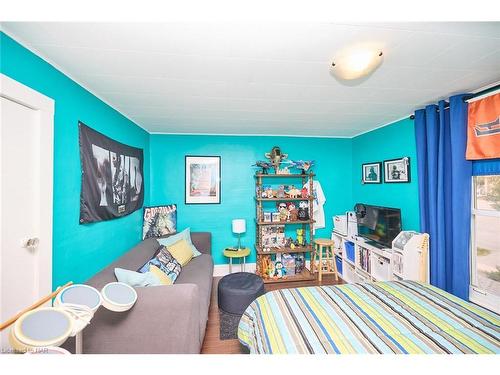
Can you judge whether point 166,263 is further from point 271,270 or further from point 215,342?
point 271,270

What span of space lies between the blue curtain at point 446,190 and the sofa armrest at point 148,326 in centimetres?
241

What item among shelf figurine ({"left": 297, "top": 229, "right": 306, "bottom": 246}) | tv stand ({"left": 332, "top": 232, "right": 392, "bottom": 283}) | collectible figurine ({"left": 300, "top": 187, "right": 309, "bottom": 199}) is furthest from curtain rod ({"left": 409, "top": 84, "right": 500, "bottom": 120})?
shelf figurine ({"left": 297, "top": 229, "right": 306, "bottom": 246})

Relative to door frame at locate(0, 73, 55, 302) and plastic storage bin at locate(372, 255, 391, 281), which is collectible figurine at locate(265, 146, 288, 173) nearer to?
plastic storage bin at locate(372, 255, 391, 281)

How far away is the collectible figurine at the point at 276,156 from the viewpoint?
3.24m

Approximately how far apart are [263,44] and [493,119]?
202 centimetres

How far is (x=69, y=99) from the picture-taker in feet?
5.07

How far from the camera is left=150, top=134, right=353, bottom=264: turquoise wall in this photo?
3.31m

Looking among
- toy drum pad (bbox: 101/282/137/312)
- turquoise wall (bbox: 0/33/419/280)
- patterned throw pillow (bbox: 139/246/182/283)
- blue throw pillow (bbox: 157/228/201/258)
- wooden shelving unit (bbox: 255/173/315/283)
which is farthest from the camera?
wooden shelving unit (bbox: 255/173/315/283)

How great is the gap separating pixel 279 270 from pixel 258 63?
9.40 ft

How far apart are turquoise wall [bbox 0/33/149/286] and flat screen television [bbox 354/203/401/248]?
321 centimetres

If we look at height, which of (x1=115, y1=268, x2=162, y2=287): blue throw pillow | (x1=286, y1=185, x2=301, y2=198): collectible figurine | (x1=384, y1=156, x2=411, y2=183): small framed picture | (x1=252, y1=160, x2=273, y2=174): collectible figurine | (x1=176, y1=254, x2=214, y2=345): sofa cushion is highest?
(x1=252, y1=160, x2=273, y2=174): collectible figurine

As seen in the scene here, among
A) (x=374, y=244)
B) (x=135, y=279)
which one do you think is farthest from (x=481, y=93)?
(x=135, y=279)

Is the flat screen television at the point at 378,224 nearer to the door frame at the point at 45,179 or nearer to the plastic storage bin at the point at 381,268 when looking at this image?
the plastic storage bin at the point at 381,268
